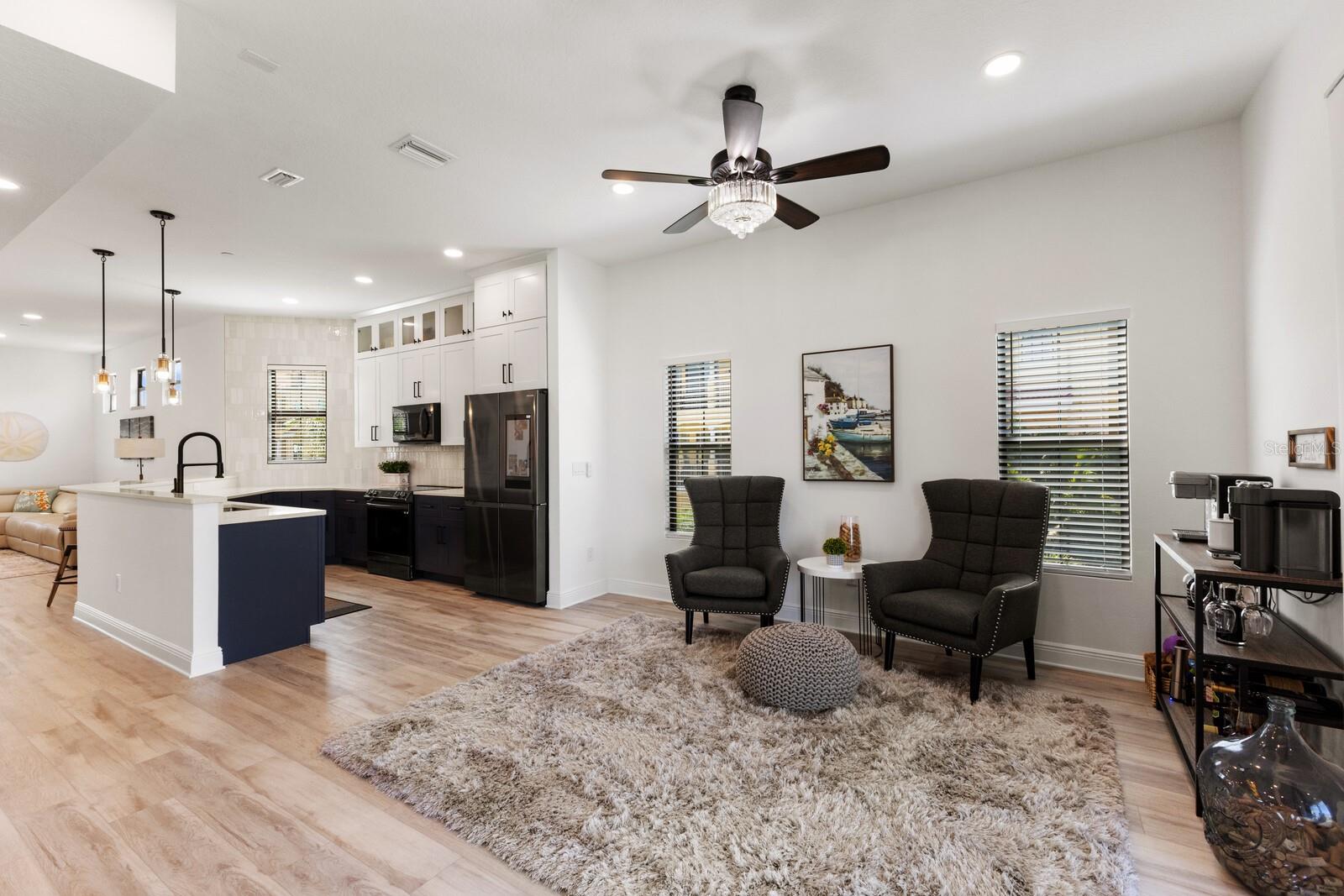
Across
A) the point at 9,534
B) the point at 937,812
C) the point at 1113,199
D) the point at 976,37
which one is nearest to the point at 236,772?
the point at 937,812

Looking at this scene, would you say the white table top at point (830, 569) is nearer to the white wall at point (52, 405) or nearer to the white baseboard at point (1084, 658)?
the white baseboard at point (1084, 658)

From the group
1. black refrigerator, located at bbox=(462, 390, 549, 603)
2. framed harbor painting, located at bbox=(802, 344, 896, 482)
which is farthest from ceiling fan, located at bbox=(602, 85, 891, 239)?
black refrigerator, located at bbox=(462, 390, 549, 603)

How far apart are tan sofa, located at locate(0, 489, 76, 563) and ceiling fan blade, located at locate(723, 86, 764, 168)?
735cm

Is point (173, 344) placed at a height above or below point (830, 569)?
above

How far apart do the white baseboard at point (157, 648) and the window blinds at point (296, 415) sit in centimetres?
310

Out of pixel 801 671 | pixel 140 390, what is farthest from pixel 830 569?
pixel 140 390

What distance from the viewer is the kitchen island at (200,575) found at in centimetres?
347

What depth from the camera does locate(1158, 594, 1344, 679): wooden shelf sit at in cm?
190

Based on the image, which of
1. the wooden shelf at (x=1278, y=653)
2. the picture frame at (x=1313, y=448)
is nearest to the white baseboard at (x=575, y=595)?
the wooden shelf at (x=1278, y=653)

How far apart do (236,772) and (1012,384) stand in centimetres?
430

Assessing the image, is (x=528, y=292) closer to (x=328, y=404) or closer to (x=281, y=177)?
(x=281, y=177)

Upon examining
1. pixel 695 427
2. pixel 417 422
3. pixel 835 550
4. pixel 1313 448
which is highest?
pixel 417 422

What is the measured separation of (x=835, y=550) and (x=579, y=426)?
2371mm

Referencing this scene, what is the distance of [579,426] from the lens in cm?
510
